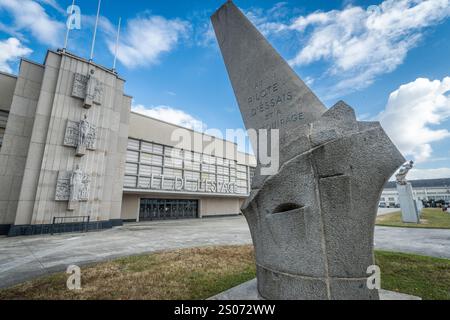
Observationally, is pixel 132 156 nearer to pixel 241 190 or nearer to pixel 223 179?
pixel 223 179

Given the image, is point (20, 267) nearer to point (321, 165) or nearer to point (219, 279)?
point (219, 279)

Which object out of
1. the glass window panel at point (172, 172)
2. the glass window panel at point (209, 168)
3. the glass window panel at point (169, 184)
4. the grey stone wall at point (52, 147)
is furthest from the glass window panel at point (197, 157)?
the grey stone wall at point (52, 147)

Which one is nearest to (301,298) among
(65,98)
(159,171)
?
(65,98)

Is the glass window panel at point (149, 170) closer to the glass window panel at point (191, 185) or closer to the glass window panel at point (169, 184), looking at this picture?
the glass window panel at point (169, 184)

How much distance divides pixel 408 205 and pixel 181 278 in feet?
67.6

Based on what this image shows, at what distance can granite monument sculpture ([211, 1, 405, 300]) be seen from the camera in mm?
2324

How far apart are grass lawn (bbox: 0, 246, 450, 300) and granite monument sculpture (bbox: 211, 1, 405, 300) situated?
1.67 m

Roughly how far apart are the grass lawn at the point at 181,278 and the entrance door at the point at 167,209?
1843 cm

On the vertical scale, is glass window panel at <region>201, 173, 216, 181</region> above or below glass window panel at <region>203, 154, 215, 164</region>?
below

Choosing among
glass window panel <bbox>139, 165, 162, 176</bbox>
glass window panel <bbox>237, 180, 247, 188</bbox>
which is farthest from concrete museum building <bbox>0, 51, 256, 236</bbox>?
glass window panel <bbox>237, 180, 247, 188</bbox>

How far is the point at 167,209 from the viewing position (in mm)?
25422

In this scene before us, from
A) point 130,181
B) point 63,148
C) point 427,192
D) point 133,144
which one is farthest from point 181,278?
point 427,192

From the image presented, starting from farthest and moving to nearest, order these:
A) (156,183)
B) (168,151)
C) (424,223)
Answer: (168,151), (156,183), (424,223)

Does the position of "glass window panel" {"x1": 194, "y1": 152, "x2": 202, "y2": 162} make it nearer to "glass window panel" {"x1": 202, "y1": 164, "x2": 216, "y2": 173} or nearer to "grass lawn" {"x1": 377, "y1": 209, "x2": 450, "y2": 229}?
"glass window panel" {"x1": 202, "y1": 164, "x2": 216, "y2": 173}
